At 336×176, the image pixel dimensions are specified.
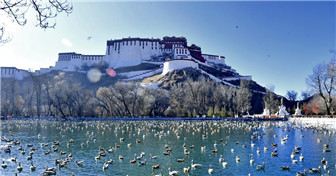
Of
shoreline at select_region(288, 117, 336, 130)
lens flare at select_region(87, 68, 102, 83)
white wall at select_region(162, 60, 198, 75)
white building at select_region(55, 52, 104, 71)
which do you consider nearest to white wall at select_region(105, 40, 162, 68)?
lens flare at select_region(87, 68, 102, 83)

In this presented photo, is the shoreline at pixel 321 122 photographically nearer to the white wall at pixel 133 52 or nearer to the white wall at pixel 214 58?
the white wall at pixel 214 58

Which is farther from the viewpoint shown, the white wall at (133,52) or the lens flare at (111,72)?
the white wall at (133,52)

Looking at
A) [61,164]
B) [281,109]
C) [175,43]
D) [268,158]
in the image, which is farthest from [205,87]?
[175,43]

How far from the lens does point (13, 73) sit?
123625 mm

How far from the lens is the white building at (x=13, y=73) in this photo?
122281mm

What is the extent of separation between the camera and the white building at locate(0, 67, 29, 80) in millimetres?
122281

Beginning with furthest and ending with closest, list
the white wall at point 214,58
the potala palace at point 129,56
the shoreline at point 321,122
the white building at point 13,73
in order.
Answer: the white wall at point 214,58 → the potala palace at point 129,56 → the white building at point 13,73 → the shoreline at point 321,122

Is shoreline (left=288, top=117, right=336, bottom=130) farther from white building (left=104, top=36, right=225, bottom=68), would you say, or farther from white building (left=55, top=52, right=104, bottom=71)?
white building (left=55, top=52, right=104, bottom=71)

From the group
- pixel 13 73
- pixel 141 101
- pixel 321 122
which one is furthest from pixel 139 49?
pixel 321 122

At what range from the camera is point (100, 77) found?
122 meters

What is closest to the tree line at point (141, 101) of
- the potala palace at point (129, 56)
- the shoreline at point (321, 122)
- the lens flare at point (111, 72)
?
the shoreline at point (321, 122)

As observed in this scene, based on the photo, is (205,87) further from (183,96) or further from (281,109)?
(281,109)

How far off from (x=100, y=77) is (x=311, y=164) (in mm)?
112886

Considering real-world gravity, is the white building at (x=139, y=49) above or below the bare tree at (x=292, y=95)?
above
